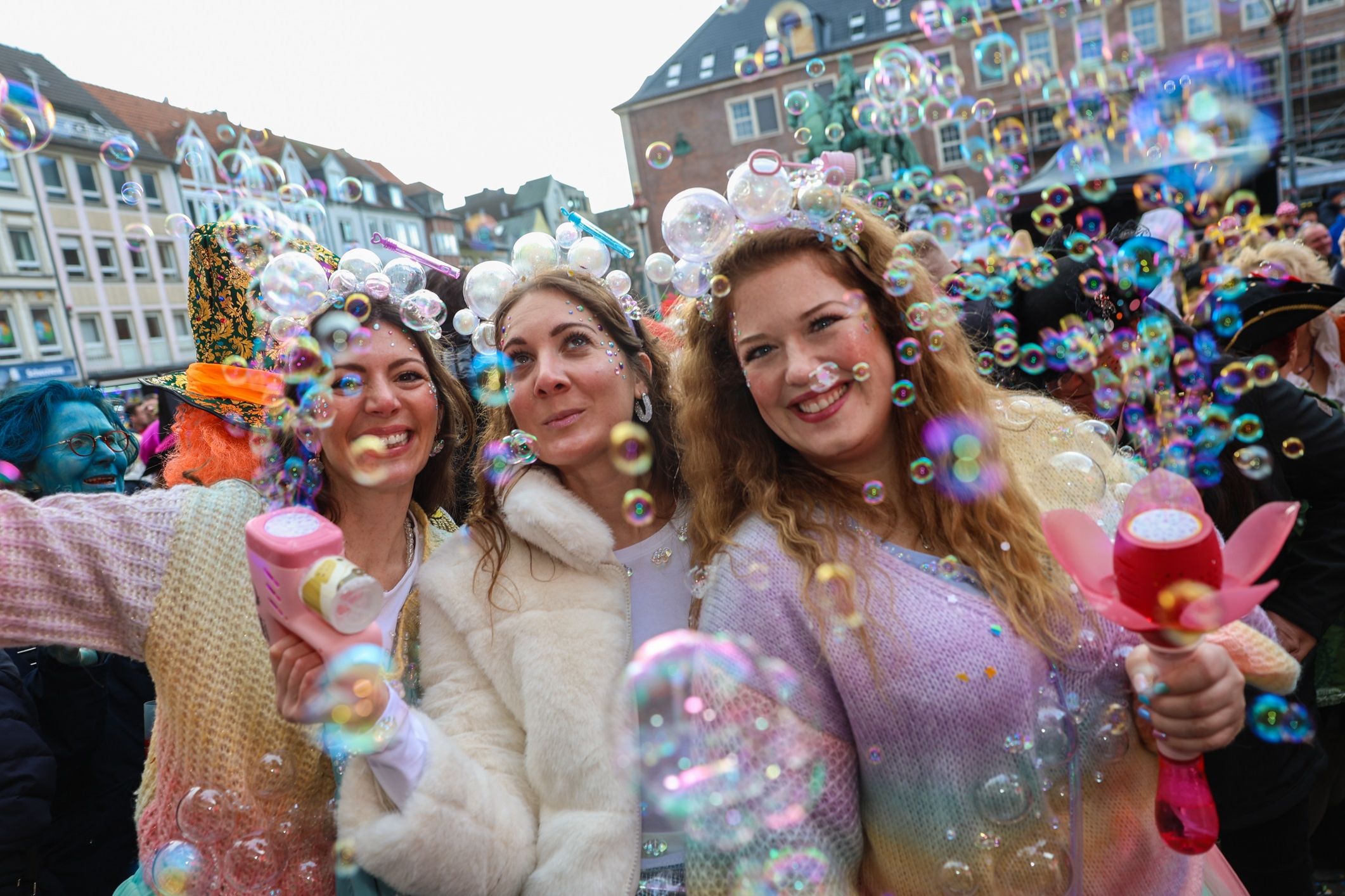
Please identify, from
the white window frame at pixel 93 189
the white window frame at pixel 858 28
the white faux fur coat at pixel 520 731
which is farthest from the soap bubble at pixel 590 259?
the white window frame at pixel 93 189

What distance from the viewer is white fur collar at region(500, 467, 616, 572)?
6.66 ft

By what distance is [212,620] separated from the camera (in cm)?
189

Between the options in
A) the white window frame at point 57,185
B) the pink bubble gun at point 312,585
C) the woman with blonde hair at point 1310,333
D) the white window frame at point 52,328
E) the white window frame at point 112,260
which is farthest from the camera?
the white window frame at point 112,260

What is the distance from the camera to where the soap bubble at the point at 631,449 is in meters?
2.20

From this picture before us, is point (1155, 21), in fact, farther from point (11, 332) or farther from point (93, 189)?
point (11, 332)

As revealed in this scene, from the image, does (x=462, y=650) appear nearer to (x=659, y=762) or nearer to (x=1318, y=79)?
(x=659, y=762)

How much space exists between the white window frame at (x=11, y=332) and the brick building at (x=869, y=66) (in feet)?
65.9

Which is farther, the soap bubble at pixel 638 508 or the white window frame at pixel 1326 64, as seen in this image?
the white window frame at pixel 1326 64

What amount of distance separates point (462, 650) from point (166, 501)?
80cm

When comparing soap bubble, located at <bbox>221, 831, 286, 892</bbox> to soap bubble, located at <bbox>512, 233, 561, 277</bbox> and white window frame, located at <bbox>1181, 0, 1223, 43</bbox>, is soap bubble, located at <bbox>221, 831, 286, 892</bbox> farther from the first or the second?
white window frame, located at <bbox>1181, 0, 1223, 43</bbox>

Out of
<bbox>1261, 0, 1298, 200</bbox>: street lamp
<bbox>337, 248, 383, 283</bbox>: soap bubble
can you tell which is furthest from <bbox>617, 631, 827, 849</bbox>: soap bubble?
<bbox>1261, 0, 1298, 200</bbox>: street lamp

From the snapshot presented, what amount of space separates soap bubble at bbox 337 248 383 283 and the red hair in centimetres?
57

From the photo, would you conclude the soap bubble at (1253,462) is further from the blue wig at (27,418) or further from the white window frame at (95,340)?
the white window frame at (95,340)

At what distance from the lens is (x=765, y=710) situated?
158 centimetres
